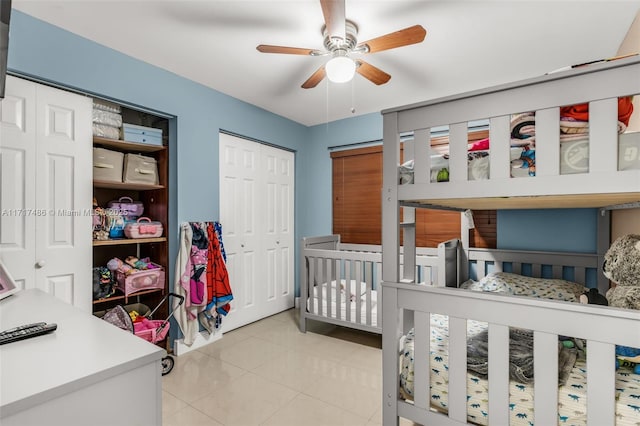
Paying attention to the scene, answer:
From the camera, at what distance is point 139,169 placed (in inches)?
101

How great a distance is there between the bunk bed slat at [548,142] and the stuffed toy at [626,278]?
0.64 m

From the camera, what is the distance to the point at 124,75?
2338mm

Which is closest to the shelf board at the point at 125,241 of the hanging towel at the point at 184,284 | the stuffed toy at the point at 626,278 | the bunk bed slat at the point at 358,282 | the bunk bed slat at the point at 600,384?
the hanging towel at the point at 184,284

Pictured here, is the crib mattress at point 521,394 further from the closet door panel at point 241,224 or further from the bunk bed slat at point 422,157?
the closet door panel at point 241,224

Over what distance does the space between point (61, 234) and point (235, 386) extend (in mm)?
1552

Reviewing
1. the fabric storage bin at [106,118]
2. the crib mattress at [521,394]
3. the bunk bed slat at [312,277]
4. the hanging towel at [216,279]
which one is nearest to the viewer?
the crib mattress at [521,394]

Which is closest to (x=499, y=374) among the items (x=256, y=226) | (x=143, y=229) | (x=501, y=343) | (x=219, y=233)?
(x=501, y=343)

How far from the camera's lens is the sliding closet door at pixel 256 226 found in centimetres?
322

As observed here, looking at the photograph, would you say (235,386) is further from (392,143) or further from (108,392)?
(392,143)

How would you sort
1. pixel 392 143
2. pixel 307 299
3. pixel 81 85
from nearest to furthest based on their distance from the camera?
pixel 392 143
pixel 81 85
pixel 307 299

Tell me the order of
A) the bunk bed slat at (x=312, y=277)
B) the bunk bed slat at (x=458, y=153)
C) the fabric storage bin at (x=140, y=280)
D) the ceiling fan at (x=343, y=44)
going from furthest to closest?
the bunk bed slat at (x=312, y=277), the fabric storage bin at (x=140, y=280), the ceiling fan at (x=343, y=44), the bunk bed slat at (x=458, y=153)

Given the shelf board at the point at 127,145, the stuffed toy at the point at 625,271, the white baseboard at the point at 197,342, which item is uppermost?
the shelf board at the point at 127,145

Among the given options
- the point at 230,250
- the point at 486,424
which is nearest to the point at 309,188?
the point at 230,250

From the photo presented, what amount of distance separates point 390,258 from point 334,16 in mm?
1210
